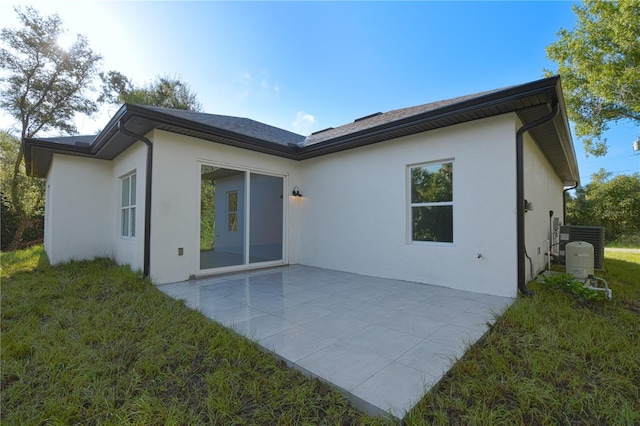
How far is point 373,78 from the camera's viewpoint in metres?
9.47

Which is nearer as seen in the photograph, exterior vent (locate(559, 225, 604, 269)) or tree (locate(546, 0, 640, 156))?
exterior vent (locate(559, 225, 604, 269))

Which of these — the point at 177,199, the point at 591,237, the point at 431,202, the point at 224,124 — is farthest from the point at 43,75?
the point at 591,237

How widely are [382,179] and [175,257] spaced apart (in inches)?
162

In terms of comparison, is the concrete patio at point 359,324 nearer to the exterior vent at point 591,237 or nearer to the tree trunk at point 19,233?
the exterior vent at point 591,237

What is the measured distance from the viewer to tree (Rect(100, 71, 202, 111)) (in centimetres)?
1495

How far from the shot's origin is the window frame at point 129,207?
5.56 m

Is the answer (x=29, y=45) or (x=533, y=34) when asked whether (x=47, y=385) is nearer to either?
(x=533, y=34)

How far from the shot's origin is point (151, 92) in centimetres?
1639

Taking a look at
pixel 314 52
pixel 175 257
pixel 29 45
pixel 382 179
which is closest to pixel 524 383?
pixel 382 179

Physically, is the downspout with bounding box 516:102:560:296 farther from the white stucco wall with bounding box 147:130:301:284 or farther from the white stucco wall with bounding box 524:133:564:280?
the white stucco wall with bounding box 147:130:301:284

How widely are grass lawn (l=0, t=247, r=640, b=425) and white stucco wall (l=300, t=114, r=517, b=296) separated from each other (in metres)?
1.10

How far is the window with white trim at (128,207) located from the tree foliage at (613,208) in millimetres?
18661

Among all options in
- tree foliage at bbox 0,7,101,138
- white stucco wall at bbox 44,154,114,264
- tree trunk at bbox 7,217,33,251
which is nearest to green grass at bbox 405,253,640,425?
white stucco wall at bbox 44,154,114,264

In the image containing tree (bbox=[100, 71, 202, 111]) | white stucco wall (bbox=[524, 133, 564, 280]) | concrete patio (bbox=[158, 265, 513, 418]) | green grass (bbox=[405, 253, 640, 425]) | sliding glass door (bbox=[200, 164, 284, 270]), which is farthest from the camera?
tree (bbox=[100, 71, 202, 111])
